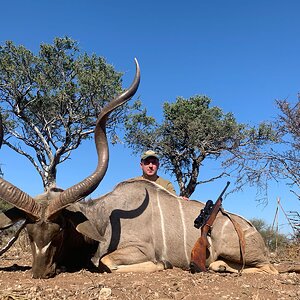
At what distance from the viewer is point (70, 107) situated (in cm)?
1546

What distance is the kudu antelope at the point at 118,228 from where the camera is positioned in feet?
13.1

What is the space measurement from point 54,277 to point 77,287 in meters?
0.83

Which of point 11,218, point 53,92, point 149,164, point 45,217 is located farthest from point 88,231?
point 53,92

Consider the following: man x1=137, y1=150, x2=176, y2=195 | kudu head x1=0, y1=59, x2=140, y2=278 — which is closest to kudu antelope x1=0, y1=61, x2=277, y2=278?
kudu head x1=0, y1=59, x2=140, y2=278

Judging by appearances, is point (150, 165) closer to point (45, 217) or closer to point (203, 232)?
point (203, 232)

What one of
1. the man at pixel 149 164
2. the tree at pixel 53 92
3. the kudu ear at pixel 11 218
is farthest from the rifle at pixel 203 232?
the tree at pixel 53 92

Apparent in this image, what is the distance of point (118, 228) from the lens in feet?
15.3

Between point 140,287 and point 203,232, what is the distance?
1.47 metres

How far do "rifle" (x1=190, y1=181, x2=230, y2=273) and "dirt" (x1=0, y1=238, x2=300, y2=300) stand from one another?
264 mm

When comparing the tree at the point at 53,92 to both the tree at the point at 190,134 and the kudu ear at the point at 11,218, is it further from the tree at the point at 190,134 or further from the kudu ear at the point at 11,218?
the kudu ear at the point at 11,218

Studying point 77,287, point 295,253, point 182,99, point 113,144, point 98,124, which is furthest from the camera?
point 182,99

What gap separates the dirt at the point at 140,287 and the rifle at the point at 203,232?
10.4 inches

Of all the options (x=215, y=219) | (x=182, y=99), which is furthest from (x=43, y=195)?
(x=182, y=99)

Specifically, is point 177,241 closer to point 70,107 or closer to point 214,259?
point 214,259
